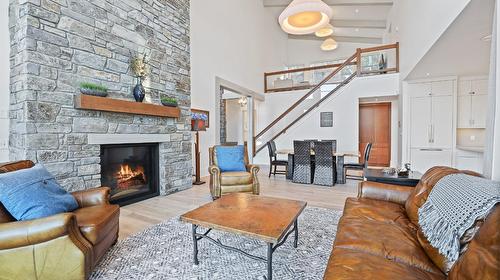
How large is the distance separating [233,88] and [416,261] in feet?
21.2

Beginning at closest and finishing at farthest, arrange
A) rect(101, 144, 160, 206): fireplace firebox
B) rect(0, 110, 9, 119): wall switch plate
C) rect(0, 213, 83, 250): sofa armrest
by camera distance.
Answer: rect(0, 213, 83, 250): sofa armrest
rect(0, 110, 9, 119): wall switch plate
rect(101, 144, 160, 206): fireplace firebox

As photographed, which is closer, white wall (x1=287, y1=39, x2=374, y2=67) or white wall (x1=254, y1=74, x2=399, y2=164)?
white wall (x1=254, y1=74, x2=399, y2=164)

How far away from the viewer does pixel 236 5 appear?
7.23m

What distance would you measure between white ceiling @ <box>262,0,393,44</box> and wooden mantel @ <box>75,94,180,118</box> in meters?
6.97

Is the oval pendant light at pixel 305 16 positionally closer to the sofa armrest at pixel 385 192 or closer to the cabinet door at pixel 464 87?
the cabinet door at pixel 464 87

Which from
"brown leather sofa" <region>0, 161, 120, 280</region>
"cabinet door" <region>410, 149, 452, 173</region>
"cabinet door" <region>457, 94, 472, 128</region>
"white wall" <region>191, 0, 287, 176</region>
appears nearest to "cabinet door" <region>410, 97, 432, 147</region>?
"cabinet door" <region>410, 149, 452, 173</region>

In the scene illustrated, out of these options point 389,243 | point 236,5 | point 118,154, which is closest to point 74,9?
point 118,154

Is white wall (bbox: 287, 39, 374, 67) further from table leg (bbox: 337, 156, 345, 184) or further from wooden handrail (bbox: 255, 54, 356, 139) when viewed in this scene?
table leg (bbox: 337, 156, 345, 184)

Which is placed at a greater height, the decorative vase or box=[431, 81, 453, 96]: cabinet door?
box=[431, 81, 453, 96]: cabinet door

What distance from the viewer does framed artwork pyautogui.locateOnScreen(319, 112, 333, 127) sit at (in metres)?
7.45

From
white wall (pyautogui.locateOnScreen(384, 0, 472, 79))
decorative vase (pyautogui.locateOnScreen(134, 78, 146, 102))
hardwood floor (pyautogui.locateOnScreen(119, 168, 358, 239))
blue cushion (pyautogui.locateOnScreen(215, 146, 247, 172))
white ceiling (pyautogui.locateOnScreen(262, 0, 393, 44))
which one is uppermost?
white ceiling (pyautogui.locateOnScreen(262, 0, 393, 44))

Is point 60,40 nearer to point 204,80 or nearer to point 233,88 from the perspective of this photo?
point 204,80

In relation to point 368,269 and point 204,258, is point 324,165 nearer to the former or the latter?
point 204,258

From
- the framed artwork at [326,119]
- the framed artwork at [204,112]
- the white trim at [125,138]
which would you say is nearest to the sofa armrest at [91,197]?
the white trim at [125,138]
